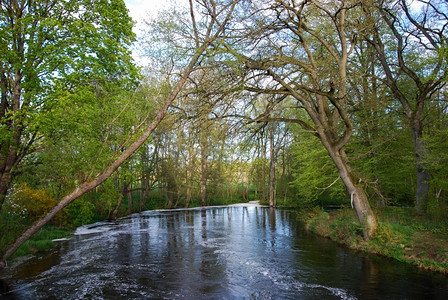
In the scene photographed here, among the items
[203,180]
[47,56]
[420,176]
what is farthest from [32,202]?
[203,180]

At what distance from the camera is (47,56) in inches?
374

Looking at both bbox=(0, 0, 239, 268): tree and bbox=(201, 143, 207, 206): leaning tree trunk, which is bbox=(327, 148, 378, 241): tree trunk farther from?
bbox=(201, 143, 207, 206): leaning tree trunk

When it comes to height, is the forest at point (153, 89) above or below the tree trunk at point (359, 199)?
above

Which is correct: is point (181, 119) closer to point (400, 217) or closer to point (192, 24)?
point (192, 24)

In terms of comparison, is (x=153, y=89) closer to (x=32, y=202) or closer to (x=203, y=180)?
(x=32, y=202)

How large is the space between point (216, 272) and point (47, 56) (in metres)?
8.61

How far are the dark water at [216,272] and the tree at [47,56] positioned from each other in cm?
374

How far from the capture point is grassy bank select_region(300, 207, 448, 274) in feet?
30.4

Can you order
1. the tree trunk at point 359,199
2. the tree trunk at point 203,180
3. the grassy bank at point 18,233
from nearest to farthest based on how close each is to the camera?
the grassy bank at point 18,233
the tree trunk at point 359,199
the tree trunk at point 203,180

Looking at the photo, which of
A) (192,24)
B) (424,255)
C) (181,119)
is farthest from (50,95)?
(424,255)

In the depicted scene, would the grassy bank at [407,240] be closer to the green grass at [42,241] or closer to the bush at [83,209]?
the bush at [83,209]

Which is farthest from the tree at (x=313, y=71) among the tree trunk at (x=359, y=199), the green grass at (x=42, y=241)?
the green grass at (x=42, y=241)

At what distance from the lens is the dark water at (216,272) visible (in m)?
7.47

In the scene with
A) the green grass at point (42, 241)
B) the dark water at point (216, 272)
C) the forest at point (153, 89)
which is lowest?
the dark water at point (216, 272)
